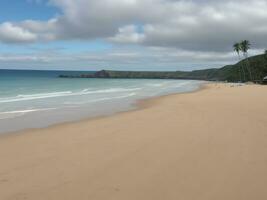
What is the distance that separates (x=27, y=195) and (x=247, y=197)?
139 inches

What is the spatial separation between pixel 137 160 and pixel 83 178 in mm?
1561

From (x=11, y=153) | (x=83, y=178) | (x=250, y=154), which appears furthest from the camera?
(x=11, y=153)

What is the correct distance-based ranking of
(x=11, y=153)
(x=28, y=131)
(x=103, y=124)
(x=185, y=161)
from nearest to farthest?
1. (x=185, y=161)
2. (x=11, y=153)
3. (x=28, y=131)
4. (x=103, y=124)

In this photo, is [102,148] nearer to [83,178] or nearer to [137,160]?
[137,160]

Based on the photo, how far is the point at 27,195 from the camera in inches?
206

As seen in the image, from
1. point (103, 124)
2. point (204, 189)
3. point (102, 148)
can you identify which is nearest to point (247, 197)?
point (204, 189)

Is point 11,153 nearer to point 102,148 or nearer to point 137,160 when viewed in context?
point 102,148

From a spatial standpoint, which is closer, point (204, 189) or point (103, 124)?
point (204, 189)

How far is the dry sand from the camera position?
5340 mm

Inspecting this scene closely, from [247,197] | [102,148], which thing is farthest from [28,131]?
[247,197]

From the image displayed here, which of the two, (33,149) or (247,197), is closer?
(247,197)

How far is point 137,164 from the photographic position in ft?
22.5

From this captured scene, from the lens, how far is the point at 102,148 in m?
8.38

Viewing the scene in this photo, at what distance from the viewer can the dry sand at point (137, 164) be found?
534cm
